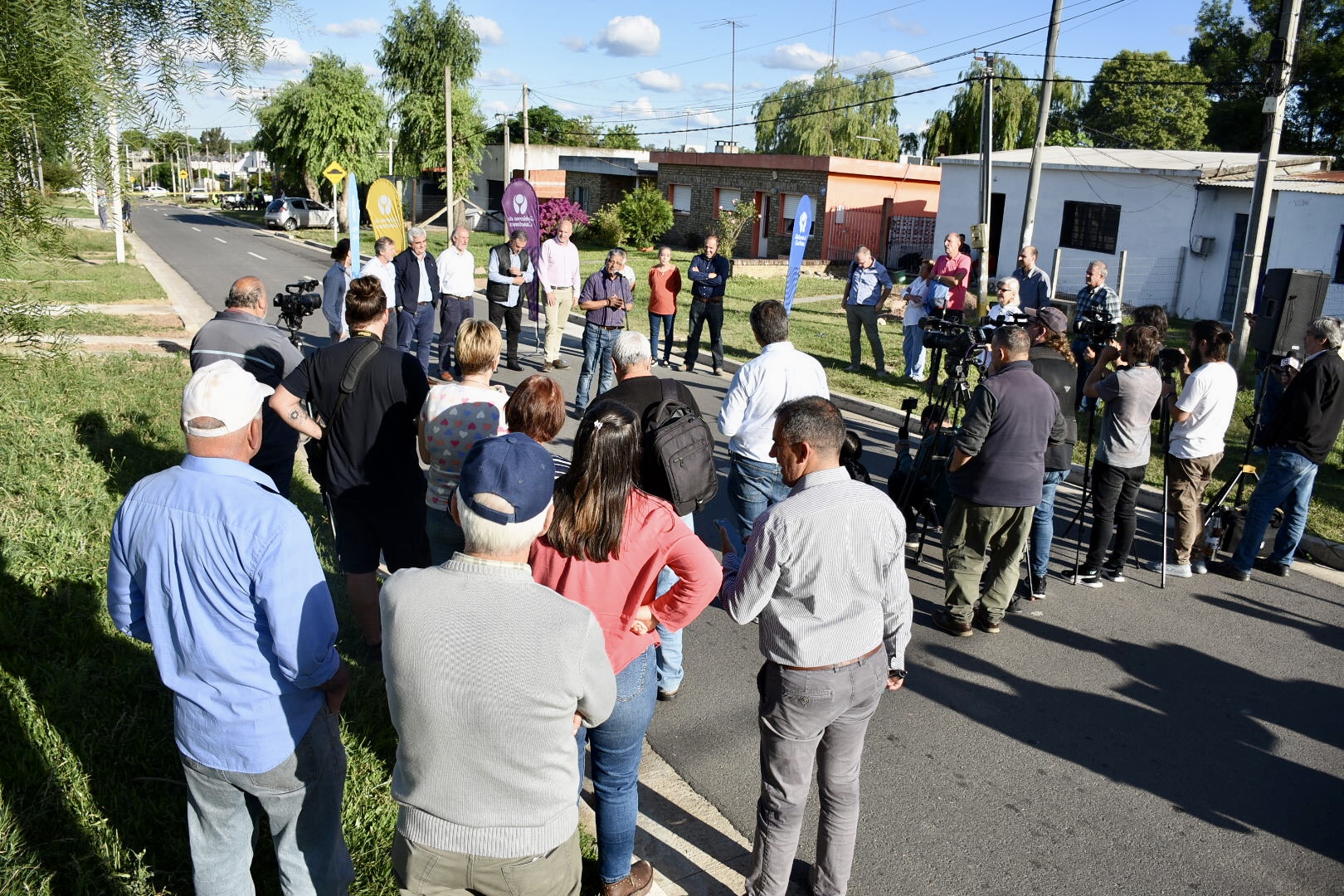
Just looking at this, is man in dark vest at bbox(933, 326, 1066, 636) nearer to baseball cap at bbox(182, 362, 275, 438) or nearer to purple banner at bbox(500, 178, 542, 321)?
baseball cap at bbox(182, 362, 275, 438)

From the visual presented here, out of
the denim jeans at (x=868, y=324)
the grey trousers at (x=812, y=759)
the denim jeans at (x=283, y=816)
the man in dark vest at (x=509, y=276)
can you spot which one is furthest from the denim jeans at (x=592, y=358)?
the denim jeans at (x=283, y=816)

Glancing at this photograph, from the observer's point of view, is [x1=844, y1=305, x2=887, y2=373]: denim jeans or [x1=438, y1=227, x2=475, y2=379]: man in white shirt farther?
[x1=844, y1=305, x2=887, y2=373]: denim jeans

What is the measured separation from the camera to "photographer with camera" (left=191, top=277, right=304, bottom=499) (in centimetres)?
550

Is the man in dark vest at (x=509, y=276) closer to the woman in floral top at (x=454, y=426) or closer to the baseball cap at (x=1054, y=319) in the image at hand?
the baseball cap at (x=1054, y=319)

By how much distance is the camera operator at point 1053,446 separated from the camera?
6.05 m

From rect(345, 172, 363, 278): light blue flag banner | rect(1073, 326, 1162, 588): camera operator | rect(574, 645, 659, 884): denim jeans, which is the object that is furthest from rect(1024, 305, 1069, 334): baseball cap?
rect(345, 172, 363, 278): light blue flag banner

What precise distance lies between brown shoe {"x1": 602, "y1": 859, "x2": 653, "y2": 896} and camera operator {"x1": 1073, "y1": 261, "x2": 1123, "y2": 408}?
200 inches

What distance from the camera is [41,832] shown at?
3.36m

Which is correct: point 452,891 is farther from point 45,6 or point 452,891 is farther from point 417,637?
point 45,6

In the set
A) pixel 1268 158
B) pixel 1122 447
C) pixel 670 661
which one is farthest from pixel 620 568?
pixel 1268 158

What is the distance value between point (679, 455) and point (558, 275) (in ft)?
27.6

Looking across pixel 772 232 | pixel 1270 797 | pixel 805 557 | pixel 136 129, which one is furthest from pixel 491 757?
pixel 772 232

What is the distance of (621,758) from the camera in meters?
3.18

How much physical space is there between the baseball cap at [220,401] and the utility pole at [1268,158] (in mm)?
12014
